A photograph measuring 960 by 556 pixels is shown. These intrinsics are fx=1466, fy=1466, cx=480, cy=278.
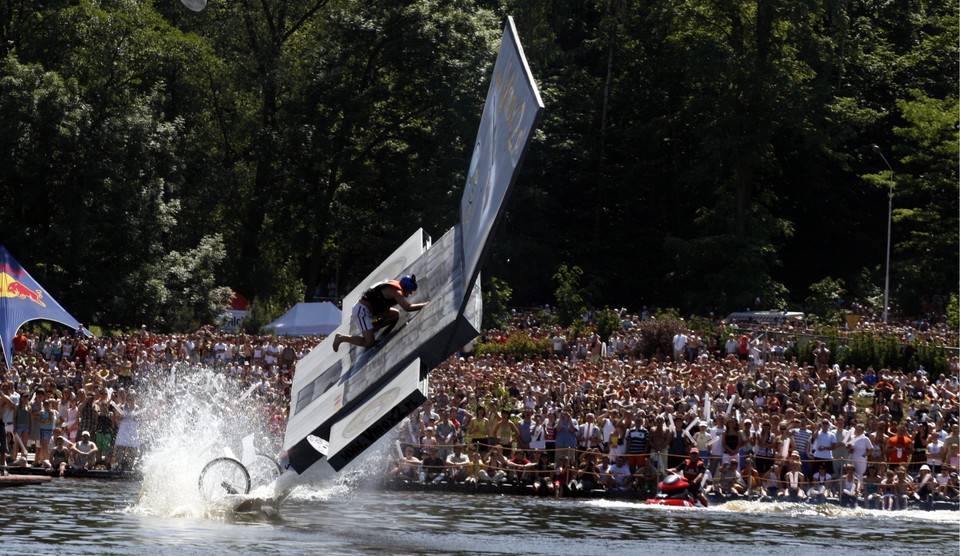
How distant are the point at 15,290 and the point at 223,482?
9.87 meters

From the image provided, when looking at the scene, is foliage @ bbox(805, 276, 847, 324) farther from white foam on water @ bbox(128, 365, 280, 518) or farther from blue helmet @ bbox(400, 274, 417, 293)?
blue helmet @ bbox(400, 274, 417, 293)

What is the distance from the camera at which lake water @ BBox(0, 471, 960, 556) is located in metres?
17.9

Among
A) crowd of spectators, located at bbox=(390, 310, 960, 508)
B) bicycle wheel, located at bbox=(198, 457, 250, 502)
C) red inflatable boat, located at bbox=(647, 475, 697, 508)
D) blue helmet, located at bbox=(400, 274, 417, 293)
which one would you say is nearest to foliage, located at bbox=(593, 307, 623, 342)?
crowd of spectators, located at bbox=(390, 310, 960, 508)

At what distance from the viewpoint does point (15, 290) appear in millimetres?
28344

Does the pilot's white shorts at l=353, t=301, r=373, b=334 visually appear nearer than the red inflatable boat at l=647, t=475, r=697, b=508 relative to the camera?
Yes

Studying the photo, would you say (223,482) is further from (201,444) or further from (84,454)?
(84,454)

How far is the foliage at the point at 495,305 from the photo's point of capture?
5009 centimetres

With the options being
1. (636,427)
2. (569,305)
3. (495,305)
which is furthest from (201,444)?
(495,305)

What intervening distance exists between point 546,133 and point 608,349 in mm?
21516

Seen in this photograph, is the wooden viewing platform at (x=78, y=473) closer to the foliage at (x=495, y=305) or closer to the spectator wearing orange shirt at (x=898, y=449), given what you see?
the spectator wearing orange shirt at (x=898, y=449)

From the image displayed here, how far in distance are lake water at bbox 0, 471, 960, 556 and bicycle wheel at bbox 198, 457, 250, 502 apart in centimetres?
28

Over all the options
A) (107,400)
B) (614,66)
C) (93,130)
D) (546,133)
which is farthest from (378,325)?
(614,66)

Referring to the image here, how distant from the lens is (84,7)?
172 feet

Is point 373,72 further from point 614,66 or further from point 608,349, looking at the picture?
point 608,349
